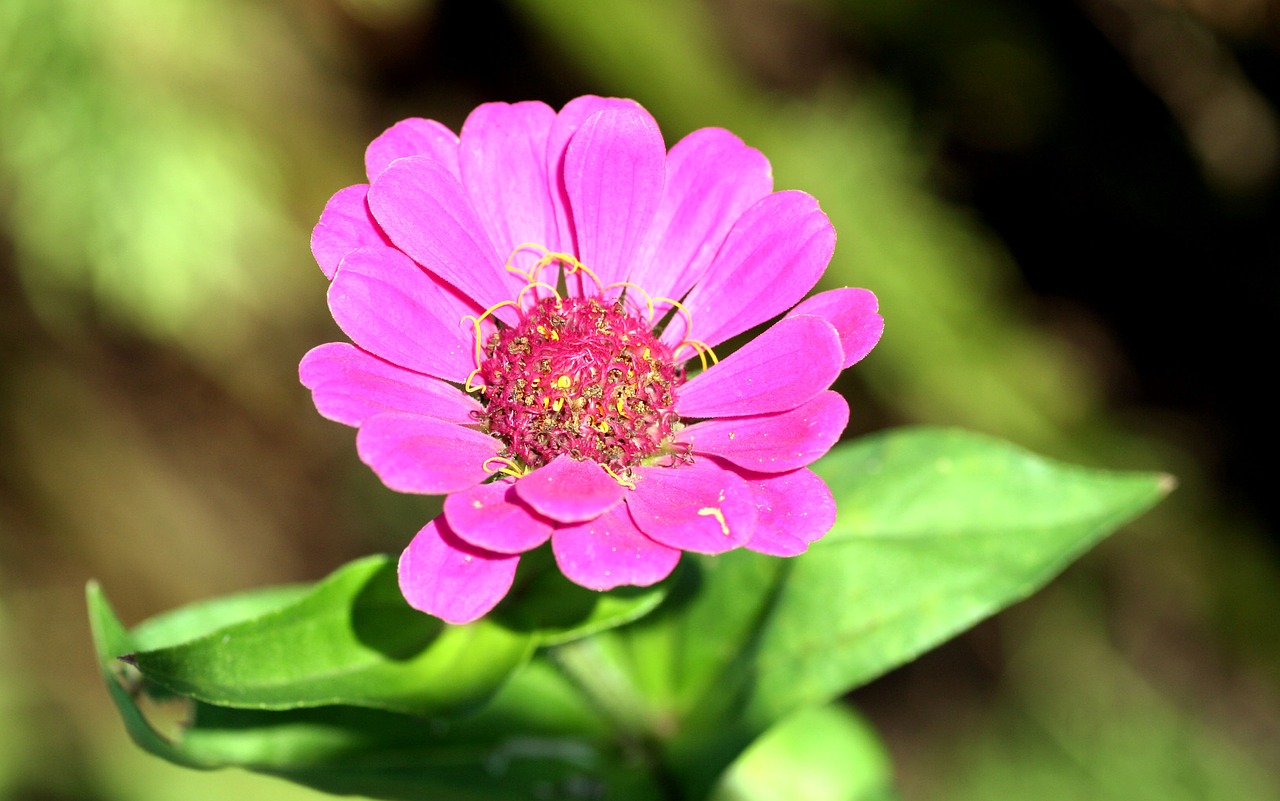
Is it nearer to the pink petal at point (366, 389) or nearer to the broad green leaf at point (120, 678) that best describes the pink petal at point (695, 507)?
the pink petal at point (366, 389)

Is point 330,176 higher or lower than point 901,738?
higher

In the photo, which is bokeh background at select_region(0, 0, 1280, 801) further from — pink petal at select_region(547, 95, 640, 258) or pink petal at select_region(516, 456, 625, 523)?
pink petal at select_region(516, 456, 625, 523)

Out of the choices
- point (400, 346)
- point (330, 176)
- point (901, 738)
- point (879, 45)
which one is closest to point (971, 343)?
point (879, 45)

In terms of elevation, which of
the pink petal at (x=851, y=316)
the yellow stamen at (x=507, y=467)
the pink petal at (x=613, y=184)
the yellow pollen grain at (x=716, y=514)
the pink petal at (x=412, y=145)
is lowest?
the yellow pollen grain at (x=716, y=514)

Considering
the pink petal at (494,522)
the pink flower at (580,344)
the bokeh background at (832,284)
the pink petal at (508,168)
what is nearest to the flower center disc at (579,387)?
the pink flower at (580,344)

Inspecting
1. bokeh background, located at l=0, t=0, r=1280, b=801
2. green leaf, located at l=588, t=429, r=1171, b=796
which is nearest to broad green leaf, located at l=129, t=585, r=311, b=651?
green leaf, located at l=588, t=429, r=1171, b=796

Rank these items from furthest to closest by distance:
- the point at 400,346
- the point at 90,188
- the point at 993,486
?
the point at 90,188 < the point at 993,486 < the point at 400,346

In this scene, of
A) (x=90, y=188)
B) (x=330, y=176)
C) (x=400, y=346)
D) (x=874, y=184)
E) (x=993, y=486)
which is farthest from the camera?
(x=330, y=176)

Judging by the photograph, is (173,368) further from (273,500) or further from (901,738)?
(901,738)
